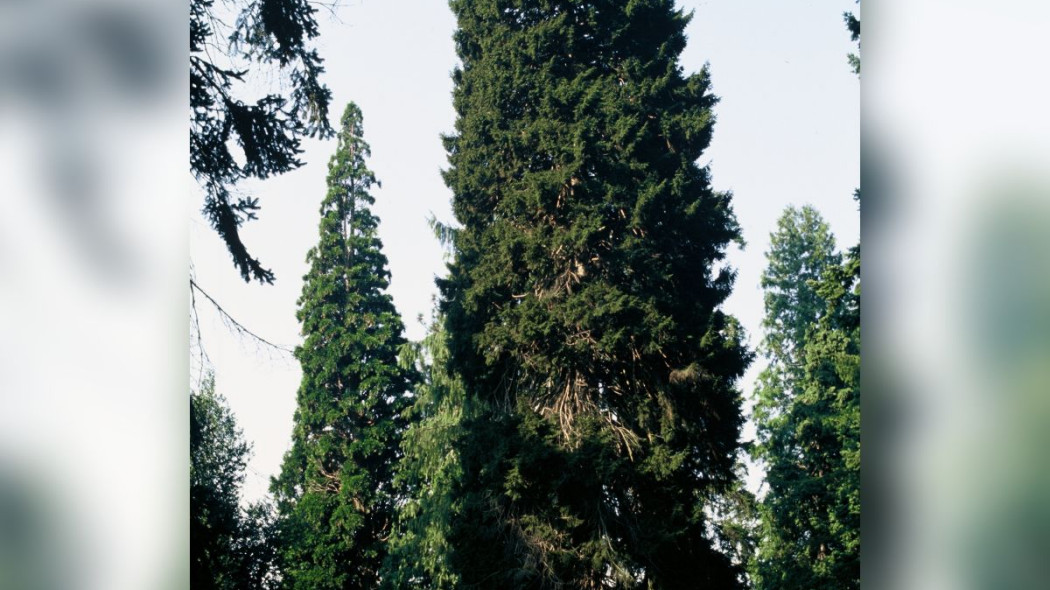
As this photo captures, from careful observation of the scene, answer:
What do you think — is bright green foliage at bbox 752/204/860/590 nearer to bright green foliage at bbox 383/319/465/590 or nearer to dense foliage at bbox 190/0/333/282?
bright green foliage at bbox 383/319/465/590

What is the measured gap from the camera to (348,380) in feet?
59.0

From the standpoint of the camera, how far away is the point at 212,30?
521 centimetres

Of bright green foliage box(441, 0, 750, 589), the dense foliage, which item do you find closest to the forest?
bright green foliage box(441, 0, 750, 589)

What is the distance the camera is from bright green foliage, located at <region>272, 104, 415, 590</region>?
1716 cm

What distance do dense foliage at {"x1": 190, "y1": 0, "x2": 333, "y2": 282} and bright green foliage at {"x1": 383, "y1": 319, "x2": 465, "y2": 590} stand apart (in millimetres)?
6729

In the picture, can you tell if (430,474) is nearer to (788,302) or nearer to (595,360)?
(595,360)

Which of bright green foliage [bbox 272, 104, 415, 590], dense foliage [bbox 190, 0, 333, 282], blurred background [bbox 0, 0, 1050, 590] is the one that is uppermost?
bright green foliage [bbox 272, 104, 415, 590]
